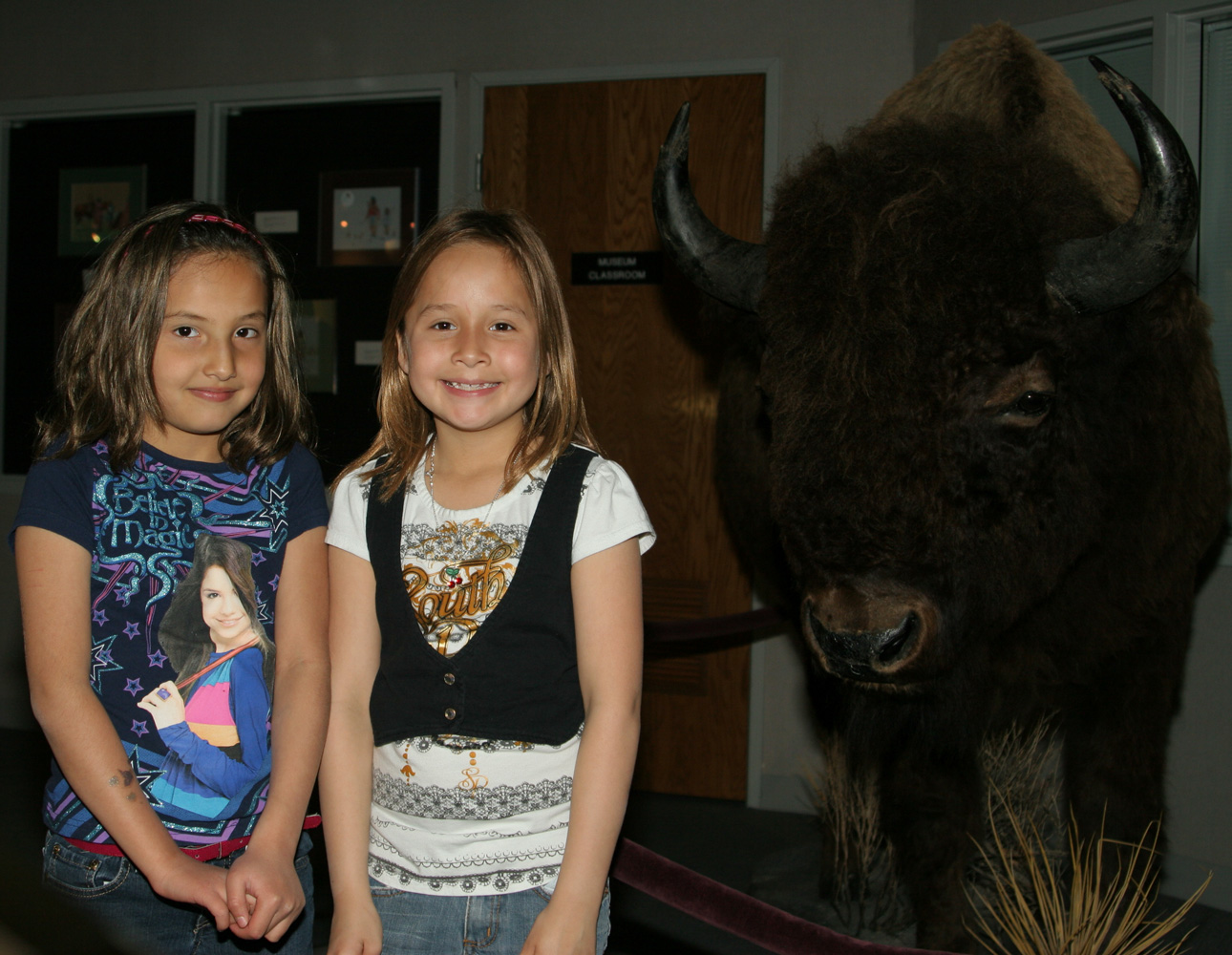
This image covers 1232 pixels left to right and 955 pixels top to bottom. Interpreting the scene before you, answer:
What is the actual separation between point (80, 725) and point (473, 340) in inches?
30.8

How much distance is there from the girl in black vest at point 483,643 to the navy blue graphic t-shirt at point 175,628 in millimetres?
135

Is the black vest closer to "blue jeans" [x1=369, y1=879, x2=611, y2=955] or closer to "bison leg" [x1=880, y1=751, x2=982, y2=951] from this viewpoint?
"blue jeans" [x1=369, y1=879, x2=611, y2=955]

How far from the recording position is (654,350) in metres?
4.67

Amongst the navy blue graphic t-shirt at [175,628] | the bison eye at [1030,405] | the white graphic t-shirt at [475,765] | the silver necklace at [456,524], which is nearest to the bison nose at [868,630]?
the bison eye at [1030,405]

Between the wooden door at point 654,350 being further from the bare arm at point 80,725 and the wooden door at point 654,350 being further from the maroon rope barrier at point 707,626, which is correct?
the bare arm at point 80,725

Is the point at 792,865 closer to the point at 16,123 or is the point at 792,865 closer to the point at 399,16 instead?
the point at 399,16

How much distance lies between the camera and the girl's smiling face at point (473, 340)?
5.03 ft

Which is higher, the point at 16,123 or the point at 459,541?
the point at 16,123

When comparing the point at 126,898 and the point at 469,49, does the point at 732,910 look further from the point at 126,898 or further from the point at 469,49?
the point at 469,49

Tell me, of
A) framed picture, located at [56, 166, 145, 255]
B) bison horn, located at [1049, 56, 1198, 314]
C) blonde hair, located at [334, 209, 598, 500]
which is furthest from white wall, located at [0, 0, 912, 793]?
blonde hair, located at [334, 209, 598, 500]

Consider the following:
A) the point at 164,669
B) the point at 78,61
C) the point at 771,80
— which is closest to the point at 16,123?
the point at 78,61

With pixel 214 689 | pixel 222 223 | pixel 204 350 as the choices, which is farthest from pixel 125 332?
pixel 214 689

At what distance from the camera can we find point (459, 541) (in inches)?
59.8

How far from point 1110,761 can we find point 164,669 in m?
2.51
